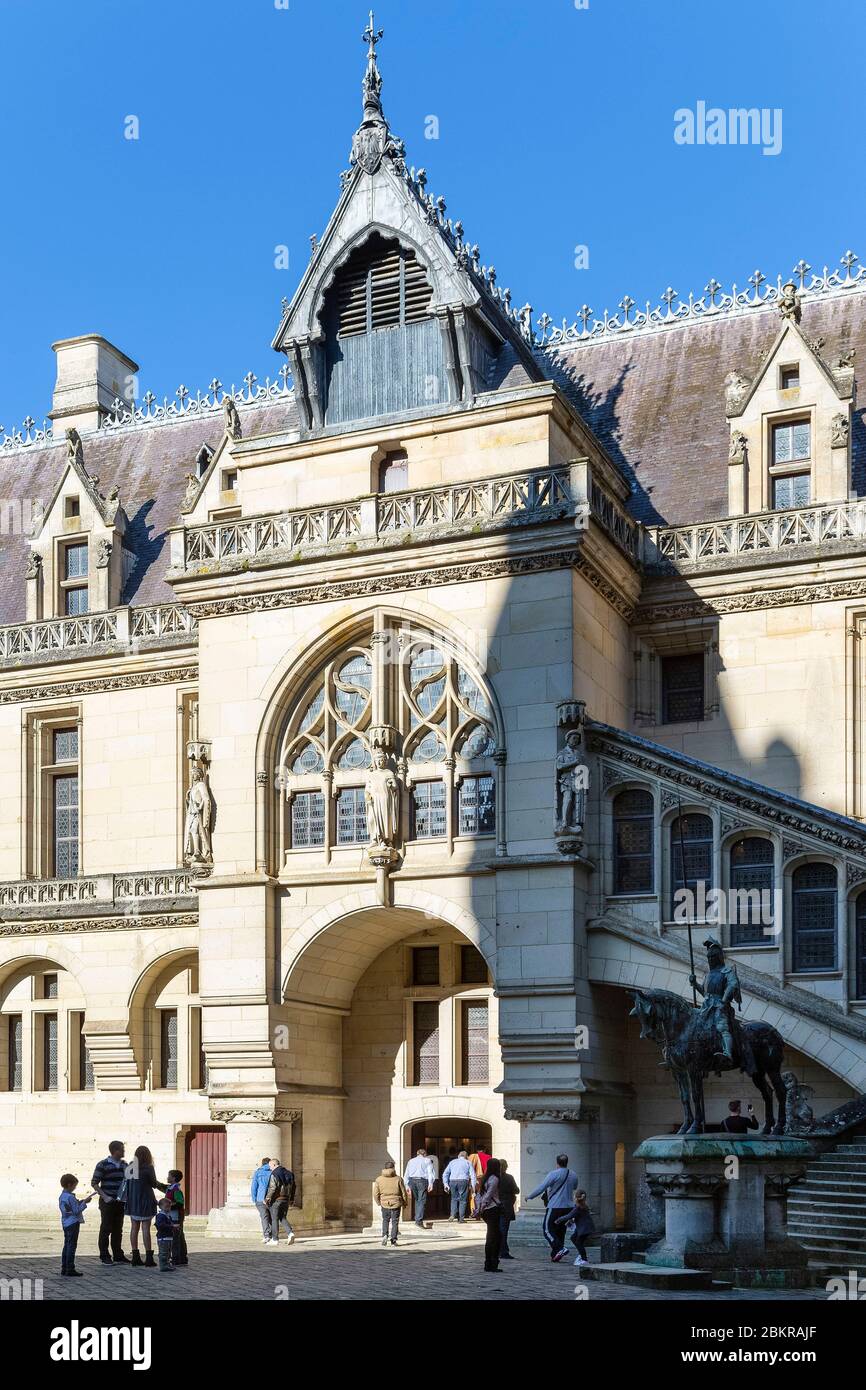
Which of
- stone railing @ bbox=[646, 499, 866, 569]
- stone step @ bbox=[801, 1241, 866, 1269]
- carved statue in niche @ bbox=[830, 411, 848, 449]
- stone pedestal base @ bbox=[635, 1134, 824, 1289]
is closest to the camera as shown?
stone pedestal base @ bbox=[635, 1134, 824, 1289]

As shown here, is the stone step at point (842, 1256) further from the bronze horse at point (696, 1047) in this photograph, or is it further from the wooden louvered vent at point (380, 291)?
the wooden louvered vent at point (380, 291)

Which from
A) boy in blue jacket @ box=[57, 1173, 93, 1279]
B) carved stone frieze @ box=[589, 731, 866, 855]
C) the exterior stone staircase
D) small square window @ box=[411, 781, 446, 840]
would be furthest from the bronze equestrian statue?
small square window @ box=[411, 781, 446, 840]

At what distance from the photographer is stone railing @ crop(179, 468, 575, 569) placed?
28281 mm

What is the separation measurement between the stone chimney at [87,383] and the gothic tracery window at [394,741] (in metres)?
16.7

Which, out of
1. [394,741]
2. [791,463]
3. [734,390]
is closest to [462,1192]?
[394,741]

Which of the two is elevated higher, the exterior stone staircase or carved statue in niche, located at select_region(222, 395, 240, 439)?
carved statue in niche, located at select_region(222, 395, 240, 439)

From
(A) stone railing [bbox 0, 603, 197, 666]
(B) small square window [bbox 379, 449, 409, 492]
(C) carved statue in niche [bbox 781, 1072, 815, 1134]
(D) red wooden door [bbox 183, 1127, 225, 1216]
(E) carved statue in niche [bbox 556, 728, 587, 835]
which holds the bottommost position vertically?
(D) red wooden door [bbox 183, 1127, 225, 1216]

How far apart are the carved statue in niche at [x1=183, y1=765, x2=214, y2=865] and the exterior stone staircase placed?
11567mm

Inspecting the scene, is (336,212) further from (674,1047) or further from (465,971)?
(674,1047)

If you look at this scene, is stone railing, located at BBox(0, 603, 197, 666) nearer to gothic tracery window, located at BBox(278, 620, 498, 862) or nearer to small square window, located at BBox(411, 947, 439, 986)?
gothic tracery window, located at BBox(278, 620, 498, 862)

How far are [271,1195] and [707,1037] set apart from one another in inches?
355
